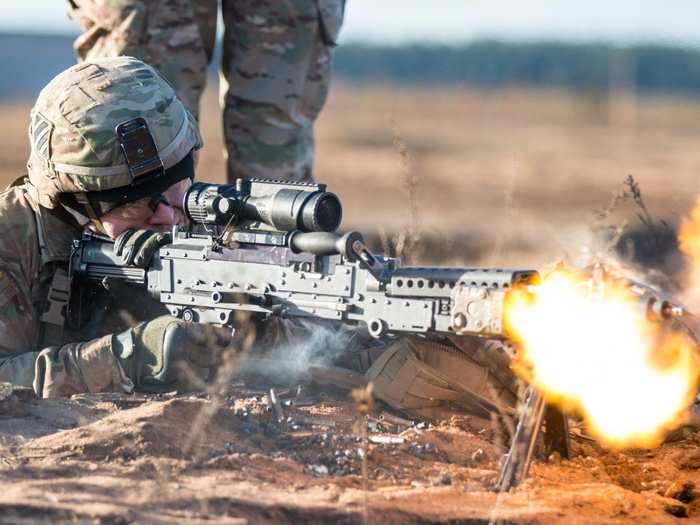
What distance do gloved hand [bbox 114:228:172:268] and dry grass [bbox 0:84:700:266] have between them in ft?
8.18

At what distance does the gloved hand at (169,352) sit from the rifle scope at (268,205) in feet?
1.51

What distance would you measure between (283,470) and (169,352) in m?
0.95

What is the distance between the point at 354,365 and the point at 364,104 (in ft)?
166

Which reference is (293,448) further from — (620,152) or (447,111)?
(447,111)

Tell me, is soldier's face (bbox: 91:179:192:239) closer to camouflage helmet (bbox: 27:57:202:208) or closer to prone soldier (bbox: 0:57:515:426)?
prone soldier (bbox: 0:57:515:426)

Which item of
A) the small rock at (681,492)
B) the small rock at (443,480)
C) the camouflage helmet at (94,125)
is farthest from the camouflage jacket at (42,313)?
the small rock at (681,492)

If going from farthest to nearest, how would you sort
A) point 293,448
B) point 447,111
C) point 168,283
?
point 447,111
point 168,283
point 293,448

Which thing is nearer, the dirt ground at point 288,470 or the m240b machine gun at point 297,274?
the dirt ground at point 288,470

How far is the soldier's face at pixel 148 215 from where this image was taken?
18.8ft

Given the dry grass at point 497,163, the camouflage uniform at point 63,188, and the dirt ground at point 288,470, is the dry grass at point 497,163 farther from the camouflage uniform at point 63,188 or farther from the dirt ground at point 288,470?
the dirt ground at point 288,470

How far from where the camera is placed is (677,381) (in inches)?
195

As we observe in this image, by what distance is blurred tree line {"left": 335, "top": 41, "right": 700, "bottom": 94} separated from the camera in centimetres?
6316

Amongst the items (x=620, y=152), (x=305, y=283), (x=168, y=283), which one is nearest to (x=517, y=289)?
(x=305, y=283)

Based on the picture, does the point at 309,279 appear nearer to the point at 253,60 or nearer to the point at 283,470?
the point at 283,470
